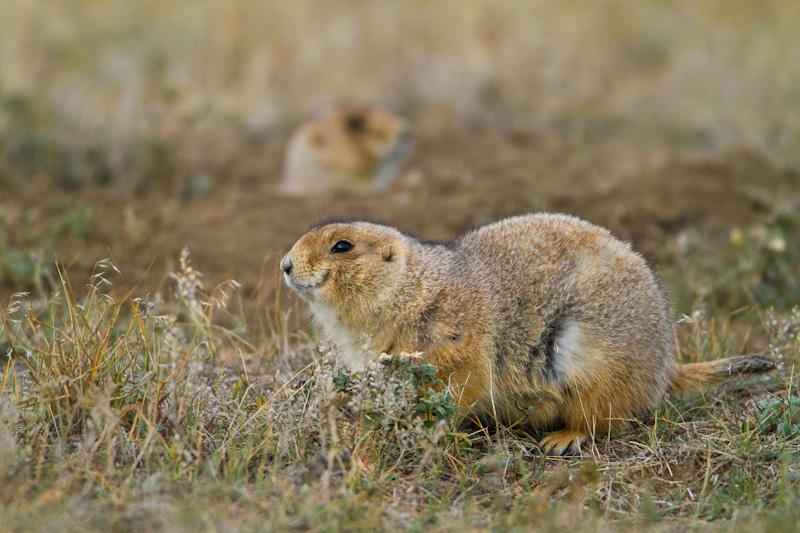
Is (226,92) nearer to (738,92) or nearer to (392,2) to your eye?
(392,2)

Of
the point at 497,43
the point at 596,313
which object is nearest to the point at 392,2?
the point at 497,43

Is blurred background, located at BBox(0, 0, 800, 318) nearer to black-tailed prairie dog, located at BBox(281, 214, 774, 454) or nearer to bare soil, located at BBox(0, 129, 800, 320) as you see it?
bare soil, located at BBox(0, 129, 800, 320)

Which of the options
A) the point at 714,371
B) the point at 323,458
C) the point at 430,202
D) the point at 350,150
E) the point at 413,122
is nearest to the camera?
the point at 323,458

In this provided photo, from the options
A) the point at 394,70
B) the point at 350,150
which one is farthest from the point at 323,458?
the point at 394,70

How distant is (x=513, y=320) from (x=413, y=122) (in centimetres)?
688

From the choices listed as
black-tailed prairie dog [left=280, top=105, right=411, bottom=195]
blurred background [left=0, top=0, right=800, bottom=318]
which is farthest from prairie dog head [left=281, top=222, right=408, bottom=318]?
black-tailed prairie dog [left=280, top=105, right=411, bottom=195]

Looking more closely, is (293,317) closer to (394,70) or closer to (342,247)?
(342,247)

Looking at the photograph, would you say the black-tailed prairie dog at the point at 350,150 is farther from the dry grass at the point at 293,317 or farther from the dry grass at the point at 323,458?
the dry grass at the point at 323,458

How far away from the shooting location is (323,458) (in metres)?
3.44

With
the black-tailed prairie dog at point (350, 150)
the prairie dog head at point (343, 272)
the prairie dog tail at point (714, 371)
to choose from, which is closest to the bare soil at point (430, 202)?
the black-tailed prairie dog at point (350, 150)

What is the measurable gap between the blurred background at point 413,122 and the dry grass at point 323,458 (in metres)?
1.40

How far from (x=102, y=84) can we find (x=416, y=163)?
390 cm

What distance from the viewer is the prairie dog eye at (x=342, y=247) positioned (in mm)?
3984

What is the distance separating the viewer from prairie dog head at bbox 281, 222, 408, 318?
3.91 meters
